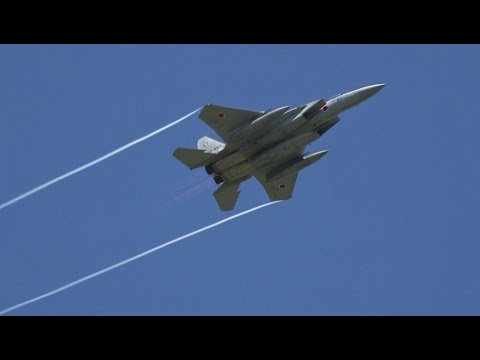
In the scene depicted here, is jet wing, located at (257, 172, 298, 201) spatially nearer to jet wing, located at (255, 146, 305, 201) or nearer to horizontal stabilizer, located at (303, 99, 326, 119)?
jet wing, located at (255, 146, 305, 201)

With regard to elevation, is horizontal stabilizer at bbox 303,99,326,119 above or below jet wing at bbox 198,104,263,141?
below

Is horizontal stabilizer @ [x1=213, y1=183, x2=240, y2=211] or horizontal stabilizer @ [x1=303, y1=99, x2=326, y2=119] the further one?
horizontal stabilizer @ [x1=213, y1=183, x2=240, y2=211]

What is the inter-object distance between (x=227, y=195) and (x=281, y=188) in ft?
7.44

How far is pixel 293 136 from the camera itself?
22.0m

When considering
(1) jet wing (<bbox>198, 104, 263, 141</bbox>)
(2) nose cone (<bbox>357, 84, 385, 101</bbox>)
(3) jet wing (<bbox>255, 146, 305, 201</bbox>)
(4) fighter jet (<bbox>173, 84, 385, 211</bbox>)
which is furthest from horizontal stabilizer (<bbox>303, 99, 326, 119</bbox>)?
(3) jet wing (<bbox>255, 146, 305, 201</bbox>)

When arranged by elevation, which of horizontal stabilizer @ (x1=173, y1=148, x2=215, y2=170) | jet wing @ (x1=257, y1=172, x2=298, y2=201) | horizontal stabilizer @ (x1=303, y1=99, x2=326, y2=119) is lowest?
jet wing @ (x1=257, y1=172, x2=298, y2=201)

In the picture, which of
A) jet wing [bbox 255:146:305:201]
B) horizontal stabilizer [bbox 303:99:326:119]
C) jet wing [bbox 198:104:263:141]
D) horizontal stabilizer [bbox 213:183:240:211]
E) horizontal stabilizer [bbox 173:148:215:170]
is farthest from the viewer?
horizontal stabilizer [bbox 213:183:240:211]

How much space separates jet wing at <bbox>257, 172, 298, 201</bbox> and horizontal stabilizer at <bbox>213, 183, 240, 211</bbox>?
1221 millimetres

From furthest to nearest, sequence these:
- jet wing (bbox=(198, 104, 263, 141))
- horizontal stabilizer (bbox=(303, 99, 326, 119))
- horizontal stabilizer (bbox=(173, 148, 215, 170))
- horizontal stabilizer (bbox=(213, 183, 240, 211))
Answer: horizontal stabilizer (bbox=(213, 183, 240, 211))
horizontal stabilizer (bbox=(173, 148, 215, 170))
jet wing (bbox=(198, 104, 263, 141))
horizontal stabilizer (bbox=(303, 99, 326, 119))

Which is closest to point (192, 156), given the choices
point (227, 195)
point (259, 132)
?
point (259, 132)

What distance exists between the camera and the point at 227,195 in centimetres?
2427

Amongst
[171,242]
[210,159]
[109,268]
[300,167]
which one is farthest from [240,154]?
[109,268]

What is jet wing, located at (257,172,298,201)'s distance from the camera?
81.1 ft

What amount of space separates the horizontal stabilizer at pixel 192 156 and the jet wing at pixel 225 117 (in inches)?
37.3
